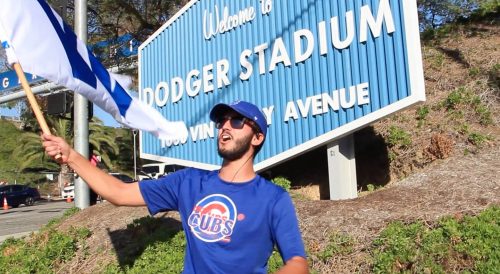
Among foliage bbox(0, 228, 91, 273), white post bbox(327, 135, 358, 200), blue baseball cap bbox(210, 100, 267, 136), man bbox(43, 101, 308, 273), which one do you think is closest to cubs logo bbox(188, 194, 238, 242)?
man bbox(43, 101, 308, 273)

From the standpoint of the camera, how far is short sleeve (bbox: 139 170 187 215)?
10.2 feet

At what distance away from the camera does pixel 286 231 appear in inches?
105

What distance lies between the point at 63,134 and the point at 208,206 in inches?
1242

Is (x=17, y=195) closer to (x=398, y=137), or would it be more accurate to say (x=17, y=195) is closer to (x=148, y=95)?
(x=148, y=95)

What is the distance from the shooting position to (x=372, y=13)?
734 cm

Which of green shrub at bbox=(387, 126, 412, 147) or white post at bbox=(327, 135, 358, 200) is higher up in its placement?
green shrub at bbox=(387, 126, 412, 147)

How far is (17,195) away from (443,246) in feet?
96.8

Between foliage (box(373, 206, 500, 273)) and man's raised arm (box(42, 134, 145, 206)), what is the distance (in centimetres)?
263

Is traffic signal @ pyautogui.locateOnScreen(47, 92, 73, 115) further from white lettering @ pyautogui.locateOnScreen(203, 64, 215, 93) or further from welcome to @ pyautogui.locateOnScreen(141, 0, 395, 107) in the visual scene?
white lettering @ pyautogui.locateOnScreen(203, 64, 215, 93)

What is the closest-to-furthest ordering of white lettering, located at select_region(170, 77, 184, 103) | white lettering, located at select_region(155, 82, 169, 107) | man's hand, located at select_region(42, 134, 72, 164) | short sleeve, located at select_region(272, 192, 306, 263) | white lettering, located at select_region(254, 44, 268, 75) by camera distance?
short sleeve, located at select_region(272, 192, 306, 263)
man's hand, located at select_region(42, 134, 72, 164)
white lettering, located at select_region(254, 44, 268, 75)
white lettering, located at select_region(170, 77, 184, 103)
white lettering, located at select_region(155, 82, 169, 107)

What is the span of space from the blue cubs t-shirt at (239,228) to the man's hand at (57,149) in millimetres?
775

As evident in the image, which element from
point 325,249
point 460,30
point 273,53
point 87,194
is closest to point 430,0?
point 460,30

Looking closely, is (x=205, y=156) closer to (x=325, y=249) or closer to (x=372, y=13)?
(x=372, y=13)

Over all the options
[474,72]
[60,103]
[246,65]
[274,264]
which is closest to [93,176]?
[274,264]
